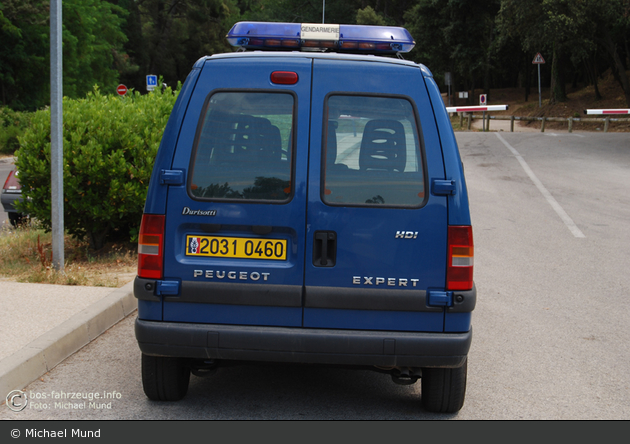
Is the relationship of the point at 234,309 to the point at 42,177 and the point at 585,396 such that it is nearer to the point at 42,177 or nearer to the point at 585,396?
the point at 585,396

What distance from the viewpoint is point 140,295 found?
12.5ft

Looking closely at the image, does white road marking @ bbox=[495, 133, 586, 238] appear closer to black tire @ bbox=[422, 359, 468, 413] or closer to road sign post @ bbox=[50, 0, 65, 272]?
black tire @ bbox=[422, 359, 468, 413]

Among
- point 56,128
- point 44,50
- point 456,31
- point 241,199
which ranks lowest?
point 241,199

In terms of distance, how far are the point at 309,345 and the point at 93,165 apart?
5.26 m

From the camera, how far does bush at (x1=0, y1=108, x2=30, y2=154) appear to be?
3086 centimetres

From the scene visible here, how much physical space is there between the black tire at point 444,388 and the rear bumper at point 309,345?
0.27 metres

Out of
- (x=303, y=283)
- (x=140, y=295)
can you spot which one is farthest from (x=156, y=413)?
(x=303, y=283)

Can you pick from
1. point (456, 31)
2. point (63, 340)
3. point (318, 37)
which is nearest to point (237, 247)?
point (318, 37)

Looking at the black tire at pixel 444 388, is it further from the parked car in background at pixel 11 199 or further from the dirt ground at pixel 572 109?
the dirt ground at pixel 572 109

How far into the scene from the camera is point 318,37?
15.5 ft

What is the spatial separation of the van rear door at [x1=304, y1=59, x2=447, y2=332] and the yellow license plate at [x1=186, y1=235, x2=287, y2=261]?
0.59 feet

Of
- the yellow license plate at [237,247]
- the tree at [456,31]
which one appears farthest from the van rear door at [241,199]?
the tree at [456,31]

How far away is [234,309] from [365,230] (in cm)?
88

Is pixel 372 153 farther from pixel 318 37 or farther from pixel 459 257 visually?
pixel 318 37
